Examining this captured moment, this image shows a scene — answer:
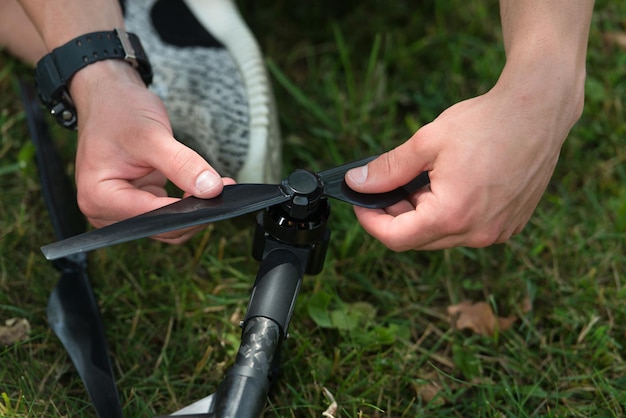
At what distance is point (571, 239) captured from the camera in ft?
5.48

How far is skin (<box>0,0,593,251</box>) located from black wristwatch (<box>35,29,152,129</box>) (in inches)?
1.1

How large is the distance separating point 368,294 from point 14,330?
29.1 inches

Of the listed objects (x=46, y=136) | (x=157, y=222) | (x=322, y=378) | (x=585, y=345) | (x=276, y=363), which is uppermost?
(x=157, y=222)

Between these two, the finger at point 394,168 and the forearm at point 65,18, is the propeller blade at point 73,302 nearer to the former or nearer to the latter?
the forearm at point 65,18

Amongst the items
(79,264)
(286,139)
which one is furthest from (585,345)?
(79,264)

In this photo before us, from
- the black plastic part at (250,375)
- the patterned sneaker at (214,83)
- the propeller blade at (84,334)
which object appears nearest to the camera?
the black plastic part at (250,375)

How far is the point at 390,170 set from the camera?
1163 mm

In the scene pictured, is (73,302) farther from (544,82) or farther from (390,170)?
(544,82)

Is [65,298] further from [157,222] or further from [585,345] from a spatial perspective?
[585,345]

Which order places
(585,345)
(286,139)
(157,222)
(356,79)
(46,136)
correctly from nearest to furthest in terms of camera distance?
(157,222) → (585,345) → (46,136) → (286,139) → (356,79)

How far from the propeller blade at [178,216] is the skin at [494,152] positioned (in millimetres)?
170

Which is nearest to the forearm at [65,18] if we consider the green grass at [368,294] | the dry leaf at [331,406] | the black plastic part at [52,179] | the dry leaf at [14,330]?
the black plastic part at [52,179]

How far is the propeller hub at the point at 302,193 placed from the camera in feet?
3.56

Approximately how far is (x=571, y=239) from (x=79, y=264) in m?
1.11
